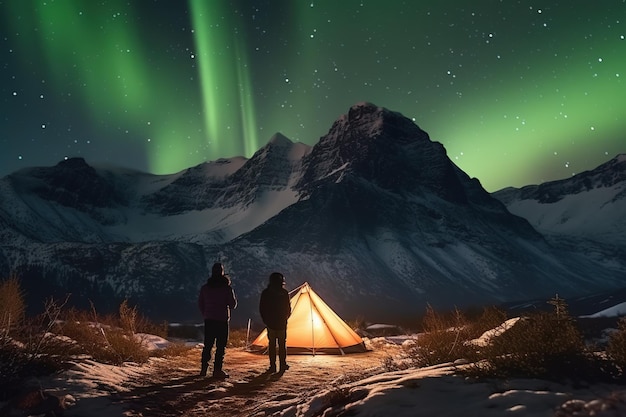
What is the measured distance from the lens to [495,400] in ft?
16.4

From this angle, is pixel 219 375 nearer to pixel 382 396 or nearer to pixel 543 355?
pixel 382 396

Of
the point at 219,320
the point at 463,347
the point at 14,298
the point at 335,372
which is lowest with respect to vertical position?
the point at 335,372

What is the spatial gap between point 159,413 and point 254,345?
9568 mm

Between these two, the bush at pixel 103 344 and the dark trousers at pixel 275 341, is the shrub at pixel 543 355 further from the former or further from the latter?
the bush at pixel 103 344

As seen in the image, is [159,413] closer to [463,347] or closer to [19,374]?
[19,374]

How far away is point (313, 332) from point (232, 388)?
7.24 metres

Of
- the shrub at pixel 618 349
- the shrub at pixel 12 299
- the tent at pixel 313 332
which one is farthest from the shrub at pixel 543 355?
the shrub at pixel 12 299

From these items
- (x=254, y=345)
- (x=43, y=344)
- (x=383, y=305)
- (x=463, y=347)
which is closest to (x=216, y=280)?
(x=43, y=344)

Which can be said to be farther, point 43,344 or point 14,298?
point 14,298

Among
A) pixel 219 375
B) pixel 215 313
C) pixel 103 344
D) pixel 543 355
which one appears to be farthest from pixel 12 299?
pixel 543 355

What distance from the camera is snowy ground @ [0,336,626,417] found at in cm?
488

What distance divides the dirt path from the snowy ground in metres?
0.02

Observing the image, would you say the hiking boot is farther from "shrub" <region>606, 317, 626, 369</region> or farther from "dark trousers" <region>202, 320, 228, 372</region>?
"shrub" <region>606, 317, 626, 369</region>

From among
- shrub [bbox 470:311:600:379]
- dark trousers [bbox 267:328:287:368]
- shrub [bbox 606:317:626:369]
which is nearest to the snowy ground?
shrub [bbox 470:311:600:379]
